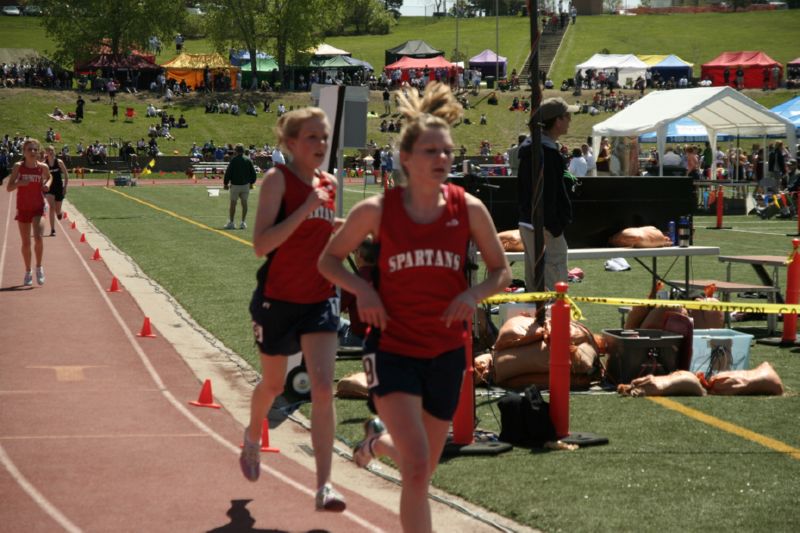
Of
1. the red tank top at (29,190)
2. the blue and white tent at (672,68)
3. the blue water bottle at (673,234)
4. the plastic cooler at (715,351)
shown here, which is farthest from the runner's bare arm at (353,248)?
the blue and white tent at (672,68)

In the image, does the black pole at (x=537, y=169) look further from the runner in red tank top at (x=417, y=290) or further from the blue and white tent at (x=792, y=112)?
the blue and white tent at (x=792, y=112)

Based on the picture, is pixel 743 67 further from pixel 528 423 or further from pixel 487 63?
pixel 528 423

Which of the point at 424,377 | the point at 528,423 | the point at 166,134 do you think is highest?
the point at 166,134

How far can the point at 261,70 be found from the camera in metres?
99.0

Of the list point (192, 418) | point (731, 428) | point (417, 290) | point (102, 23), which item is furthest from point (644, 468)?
point (102, 23)

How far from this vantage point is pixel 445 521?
6.60 metres

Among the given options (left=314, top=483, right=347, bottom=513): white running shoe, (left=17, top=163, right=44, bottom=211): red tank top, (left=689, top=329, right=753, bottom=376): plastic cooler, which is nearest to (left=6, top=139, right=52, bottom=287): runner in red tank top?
(left=17, top=163, right=44, bottom=211): red tank top

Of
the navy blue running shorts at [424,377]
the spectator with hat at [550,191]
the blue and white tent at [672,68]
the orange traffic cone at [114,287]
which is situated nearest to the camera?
the navy blue running shorts at [424,377]

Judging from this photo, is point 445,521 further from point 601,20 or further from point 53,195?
point 601,20

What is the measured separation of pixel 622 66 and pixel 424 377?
86170mm

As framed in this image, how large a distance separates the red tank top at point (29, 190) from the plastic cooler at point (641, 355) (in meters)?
9.73

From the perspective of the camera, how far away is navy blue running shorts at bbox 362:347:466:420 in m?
5.14

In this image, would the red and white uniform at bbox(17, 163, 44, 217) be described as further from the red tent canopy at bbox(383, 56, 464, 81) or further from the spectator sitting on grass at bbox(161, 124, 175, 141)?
the red tent canopy at bbox(383, 56, 464, 81)

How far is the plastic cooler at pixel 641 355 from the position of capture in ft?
33.9
